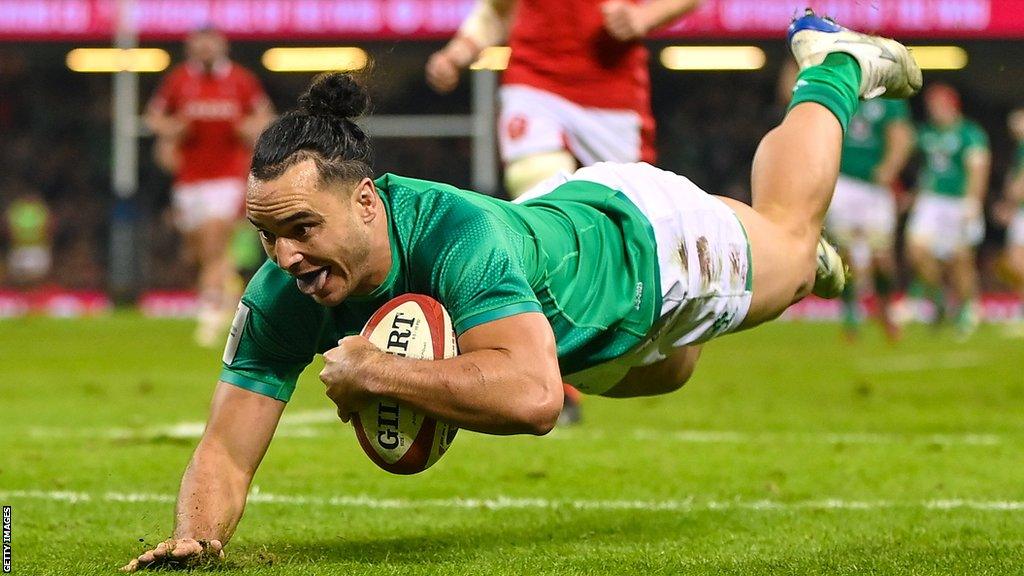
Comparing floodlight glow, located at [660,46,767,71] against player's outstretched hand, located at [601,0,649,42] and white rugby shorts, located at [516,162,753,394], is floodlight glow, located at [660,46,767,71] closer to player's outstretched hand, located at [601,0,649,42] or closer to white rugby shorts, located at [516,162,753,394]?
player's outstretched hand, located at [601,0,649,42]

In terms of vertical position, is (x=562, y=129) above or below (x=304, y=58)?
above

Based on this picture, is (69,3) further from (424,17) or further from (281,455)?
(281,455)

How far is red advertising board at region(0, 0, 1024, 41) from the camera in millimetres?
21969

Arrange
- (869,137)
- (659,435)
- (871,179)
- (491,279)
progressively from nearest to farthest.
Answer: (491,279), (659,435), (869,137), (871,179)

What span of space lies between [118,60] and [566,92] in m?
17.8

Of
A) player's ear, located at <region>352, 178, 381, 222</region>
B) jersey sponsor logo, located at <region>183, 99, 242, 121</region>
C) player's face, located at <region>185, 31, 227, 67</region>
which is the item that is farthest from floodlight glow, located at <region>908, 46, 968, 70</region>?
player's ear, located at <region>352, 178, 381, 222</region>

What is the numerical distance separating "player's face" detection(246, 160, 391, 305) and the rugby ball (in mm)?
138

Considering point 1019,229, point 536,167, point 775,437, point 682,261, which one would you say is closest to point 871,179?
point 1019,229

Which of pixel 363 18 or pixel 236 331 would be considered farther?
pixel 363 18

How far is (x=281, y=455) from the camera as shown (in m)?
6.71

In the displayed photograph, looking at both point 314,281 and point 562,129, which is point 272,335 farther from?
point 562,129

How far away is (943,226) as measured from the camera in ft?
62.7

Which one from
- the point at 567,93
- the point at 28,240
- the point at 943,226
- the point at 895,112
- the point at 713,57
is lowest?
the point at 28,240

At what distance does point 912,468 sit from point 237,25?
59.7 feet
